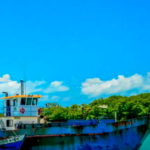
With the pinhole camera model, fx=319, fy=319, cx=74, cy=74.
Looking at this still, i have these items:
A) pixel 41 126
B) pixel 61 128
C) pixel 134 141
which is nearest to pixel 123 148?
pixel 134 141

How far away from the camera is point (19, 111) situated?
23.8m

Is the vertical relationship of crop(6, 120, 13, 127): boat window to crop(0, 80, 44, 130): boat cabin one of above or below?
below

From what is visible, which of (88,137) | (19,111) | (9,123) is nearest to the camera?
(88,137)

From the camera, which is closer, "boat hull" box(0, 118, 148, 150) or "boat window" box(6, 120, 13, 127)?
"boat hull" box(0, 118, 148, 150)

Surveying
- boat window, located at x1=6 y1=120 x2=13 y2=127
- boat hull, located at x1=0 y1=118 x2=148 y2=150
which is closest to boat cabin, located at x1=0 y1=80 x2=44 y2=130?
boat window, located at x1=6 y1=120 x2=13 y2=127

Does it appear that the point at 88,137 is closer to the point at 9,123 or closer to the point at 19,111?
the point at 19,111

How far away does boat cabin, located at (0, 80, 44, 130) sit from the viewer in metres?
23.6

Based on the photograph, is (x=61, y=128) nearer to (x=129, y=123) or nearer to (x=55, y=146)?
(x=55, y=146)

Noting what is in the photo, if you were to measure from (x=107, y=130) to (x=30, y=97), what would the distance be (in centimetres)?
644

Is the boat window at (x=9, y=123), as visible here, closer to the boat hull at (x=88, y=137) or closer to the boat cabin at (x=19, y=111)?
the boat cabin at (x=19, y=111)

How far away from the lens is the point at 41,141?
21531 mm

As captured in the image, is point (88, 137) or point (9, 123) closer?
point (88, 137)

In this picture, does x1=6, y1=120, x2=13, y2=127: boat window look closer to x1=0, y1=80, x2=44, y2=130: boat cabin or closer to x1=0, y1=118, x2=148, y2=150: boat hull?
x1=0, y1=80, x2=44, y2=130: boat cabin

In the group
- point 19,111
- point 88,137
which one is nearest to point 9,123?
point 19,111
